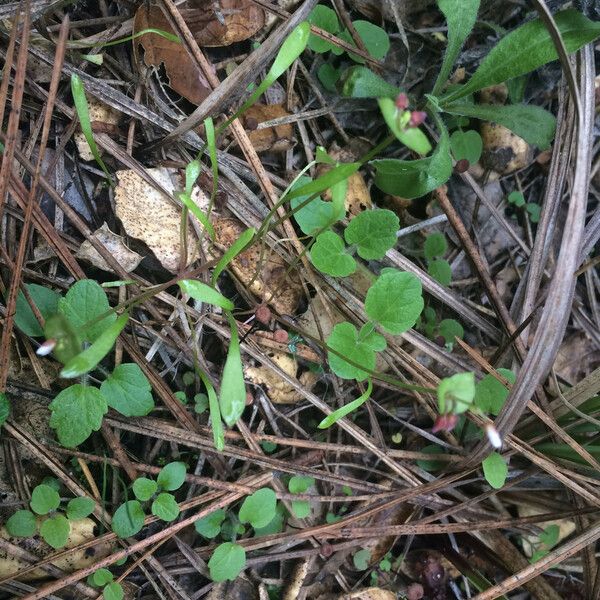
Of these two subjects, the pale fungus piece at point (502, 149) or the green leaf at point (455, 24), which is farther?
the pale fungus piece at point (502, 149)

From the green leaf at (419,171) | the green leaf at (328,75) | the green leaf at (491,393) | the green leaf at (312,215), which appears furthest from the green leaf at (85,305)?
the green leaf at (491,393)

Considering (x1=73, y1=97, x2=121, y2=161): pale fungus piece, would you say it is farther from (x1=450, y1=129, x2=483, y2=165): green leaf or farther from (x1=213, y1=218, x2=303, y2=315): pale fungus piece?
(x1=450, y1=129, x2=483, y2=165): green leaf

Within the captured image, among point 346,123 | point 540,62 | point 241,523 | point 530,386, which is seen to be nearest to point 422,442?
point 530,386

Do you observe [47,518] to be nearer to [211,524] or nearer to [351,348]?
[211,524]

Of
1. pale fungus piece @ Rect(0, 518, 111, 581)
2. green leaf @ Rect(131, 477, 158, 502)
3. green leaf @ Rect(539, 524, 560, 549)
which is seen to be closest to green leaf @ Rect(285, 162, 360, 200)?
green leaf @ Rect(131, 477, 158, 502)

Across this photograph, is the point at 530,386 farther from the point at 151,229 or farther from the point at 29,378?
the point at 29,378

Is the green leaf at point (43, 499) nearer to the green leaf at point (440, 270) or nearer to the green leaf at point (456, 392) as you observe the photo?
the green leaf at point (456, 392)
